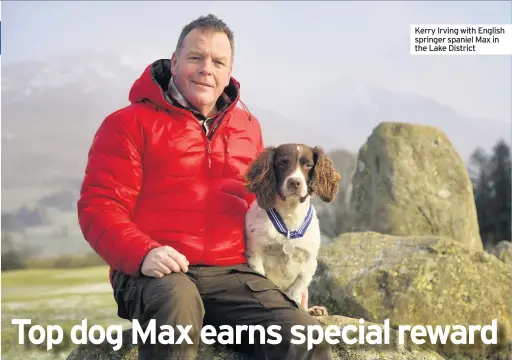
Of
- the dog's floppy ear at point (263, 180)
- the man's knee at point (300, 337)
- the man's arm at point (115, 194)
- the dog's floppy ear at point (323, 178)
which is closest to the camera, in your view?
the man's knee at point (300, 337)

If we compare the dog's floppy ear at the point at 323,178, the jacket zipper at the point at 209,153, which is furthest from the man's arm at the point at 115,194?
the dog's floppy ear at the point at 323,178

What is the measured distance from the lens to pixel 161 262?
3.50 meters

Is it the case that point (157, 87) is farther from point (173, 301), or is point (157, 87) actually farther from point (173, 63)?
point (173, 301)

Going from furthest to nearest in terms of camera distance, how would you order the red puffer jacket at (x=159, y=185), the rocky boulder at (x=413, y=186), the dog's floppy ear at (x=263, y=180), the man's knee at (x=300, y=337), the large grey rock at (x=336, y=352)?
the rocky boulder at (x=413, y=186), the dog's floppy ear at (x=263, y=180), the large grey rock at (x=336, y=352), the red puffer jacket at (x=159, y=185), the man's knee at (x=300, y=337)

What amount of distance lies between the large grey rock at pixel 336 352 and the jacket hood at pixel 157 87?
1.54 metres

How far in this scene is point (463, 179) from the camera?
13.4 metres

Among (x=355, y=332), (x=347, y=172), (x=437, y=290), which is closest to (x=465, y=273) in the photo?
(x=437, y=290)

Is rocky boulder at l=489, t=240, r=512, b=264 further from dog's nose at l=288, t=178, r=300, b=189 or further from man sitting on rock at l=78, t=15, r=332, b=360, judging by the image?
man sitting on rock at l=78, t=15, r=332, b=360

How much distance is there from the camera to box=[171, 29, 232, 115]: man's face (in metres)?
4.16

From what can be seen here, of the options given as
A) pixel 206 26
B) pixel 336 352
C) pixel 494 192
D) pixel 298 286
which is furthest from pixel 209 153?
pixel 494 192

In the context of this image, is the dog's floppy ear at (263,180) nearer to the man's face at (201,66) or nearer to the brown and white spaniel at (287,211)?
the brown and white spaniel at (287,211)

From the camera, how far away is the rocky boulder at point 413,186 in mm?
12766

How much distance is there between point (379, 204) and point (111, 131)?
9.70 m

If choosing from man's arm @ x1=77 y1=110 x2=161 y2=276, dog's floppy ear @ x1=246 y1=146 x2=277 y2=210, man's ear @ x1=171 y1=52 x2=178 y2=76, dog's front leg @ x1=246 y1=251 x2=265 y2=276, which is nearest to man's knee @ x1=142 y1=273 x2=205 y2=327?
man's arm @ x1=77 y1=110 x2=161 y2=276
